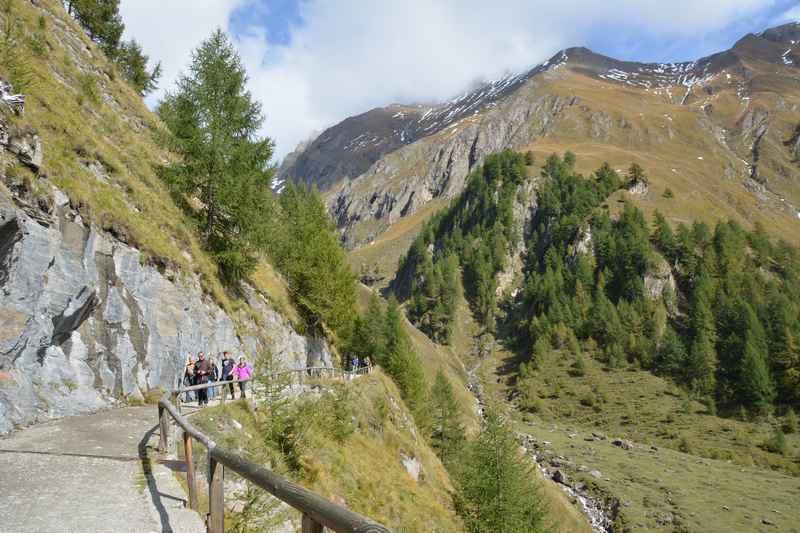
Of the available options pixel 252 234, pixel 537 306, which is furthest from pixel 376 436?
pixel 537 306

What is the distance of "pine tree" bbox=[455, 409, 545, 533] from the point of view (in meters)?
27.6

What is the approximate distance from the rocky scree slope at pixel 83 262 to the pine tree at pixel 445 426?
31.8 metres

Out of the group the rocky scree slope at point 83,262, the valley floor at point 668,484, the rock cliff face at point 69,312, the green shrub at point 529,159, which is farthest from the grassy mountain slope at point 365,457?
the green shrub at point 529,159

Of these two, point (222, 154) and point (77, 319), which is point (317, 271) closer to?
point (222, 154)

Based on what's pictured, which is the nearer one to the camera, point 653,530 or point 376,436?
point 376,436

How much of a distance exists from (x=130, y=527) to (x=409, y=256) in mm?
182360

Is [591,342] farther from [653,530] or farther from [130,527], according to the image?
[130,527]

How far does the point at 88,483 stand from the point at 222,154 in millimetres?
19995

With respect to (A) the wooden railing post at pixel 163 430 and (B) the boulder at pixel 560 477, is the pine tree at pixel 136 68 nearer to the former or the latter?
(A) the wooden railing post at pixel 163 430

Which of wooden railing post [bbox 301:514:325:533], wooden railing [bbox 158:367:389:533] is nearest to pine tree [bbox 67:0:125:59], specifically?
wooden railing [bbox 158:367:389:533]

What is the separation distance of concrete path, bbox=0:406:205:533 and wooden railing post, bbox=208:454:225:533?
4.47 ft

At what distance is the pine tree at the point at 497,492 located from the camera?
27.6 m

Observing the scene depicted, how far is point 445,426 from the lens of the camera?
172 ft

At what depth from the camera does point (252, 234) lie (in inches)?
1005
